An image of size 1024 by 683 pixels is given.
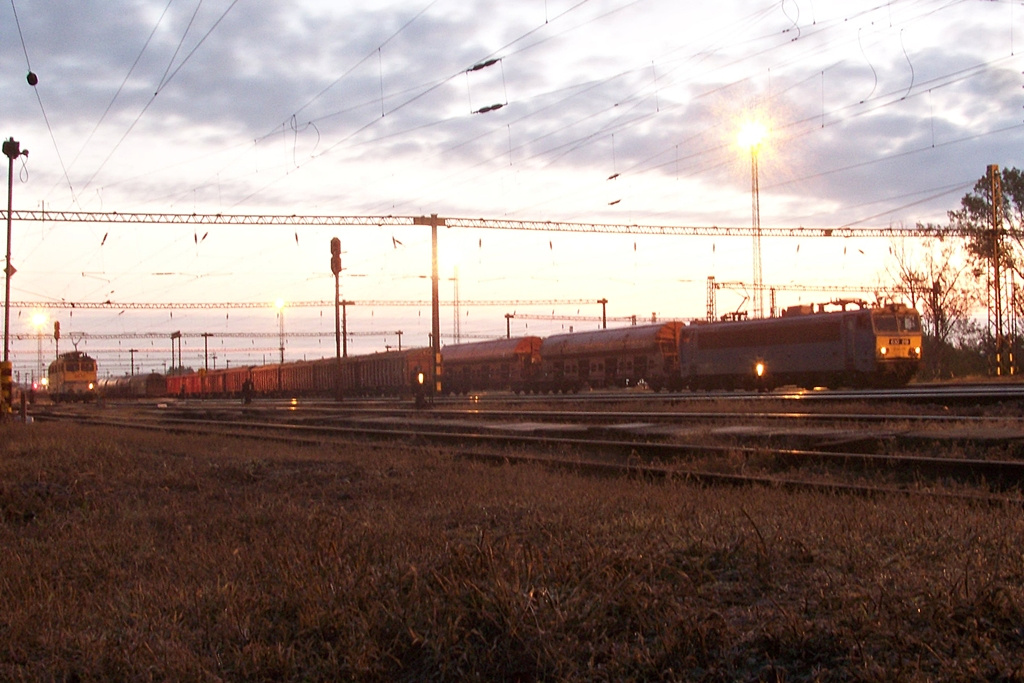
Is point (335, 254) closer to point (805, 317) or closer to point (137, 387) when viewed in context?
point (805, 317)

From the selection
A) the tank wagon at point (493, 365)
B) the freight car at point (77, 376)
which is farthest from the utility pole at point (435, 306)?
the freight car at point (77, 376)

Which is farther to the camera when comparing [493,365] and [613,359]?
[493,365]

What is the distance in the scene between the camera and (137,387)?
92.7 m

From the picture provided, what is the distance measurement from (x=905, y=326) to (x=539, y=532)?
29.9m

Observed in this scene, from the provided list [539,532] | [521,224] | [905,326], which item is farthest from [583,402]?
[539,532]

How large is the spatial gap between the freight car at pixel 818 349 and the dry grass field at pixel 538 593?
25.2 m

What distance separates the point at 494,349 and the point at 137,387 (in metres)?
53.2

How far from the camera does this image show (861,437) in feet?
47.5

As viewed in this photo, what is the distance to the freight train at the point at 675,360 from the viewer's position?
32.9m

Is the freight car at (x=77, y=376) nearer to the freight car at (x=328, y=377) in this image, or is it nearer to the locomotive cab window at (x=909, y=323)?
the freight car at (x=328, y=377)

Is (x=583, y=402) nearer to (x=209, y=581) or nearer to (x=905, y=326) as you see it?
(x=905, y=326)

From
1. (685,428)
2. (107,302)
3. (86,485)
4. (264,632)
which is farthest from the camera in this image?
(107,302)

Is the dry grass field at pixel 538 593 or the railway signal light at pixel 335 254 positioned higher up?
the railway signal light at pixel 335 254

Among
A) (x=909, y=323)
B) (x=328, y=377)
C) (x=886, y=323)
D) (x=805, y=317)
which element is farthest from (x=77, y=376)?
(x=909, y=323)
